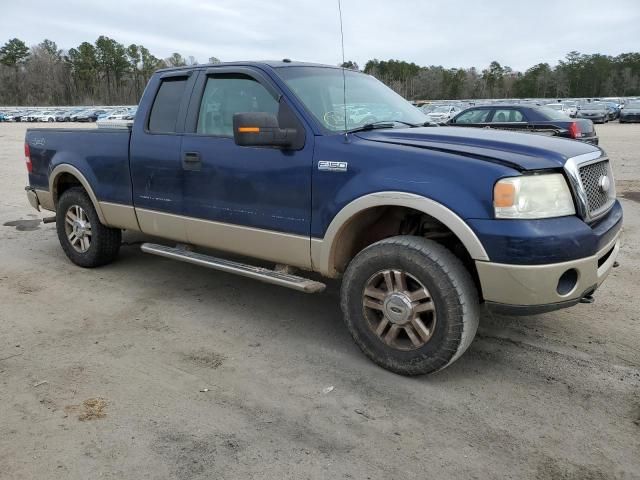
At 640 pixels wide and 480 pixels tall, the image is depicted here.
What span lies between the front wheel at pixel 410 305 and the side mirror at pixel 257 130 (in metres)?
0.96

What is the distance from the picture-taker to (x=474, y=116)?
49.6ft

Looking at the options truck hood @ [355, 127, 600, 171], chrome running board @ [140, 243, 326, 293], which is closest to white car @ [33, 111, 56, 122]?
chrome running board @ [140, 243, 326, 293]

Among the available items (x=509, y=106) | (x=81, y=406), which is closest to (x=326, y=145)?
(x=81, y=406)

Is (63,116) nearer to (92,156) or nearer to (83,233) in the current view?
(83,233)

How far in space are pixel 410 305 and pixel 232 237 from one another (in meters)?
1.57

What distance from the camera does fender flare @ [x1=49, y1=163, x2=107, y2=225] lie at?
213 inches

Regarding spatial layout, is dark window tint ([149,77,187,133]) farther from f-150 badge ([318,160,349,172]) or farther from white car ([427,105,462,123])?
white car ([427,105,462,123])

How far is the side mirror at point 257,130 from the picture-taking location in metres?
3.66

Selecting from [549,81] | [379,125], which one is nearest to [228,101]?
[379,125]

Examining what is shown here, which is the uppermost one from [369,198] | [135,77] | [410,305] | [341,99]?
[135,77]

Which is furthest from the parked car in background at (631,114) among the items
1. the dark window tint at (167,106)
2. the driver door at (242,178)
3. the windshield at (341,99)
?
the driver door at (242,178)

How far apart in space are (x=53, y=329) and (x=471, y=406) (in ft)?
10.2

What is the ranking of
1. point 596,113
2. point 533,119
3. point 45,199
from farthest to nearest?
point 596,113, point 533,119, point 45,199

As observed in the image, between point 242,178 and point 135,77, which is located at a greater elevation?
point 135,77
